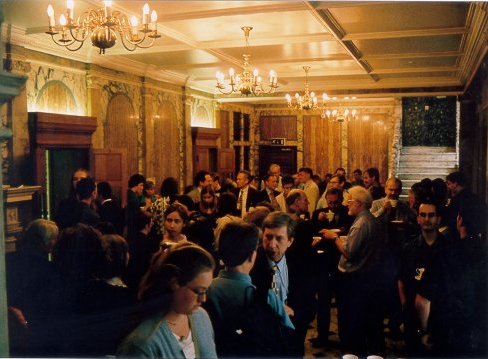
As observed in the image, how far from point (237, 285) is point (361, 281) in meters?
2.29

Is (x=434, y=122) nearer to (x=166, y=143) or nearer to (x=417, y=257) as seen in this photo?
Result: (x=166, y=143)

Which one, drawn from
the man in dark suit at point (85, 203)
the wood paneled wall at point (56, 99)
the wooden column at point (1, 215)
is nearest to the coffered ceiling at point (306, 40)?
the wood paneled wall at point (56, 99)

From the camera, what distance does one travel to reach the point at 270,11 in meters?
5.35

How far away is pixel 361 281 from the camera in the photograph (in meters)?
4.41

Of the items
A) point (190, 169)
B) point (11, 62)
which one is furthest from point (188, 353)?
point (190, 169)

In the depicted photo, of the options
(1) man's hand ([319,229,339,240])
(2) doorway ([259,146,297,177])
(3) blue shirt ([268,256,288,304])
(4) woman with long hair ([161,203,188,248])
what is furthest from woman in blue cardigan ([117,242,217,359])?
(2) doorway ([259,146,297,177])

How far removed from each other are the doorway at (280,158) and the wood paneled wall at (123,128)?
7897mm

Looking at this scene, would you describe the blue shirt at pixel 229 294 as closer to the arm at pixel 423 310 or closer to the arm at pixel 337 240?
the arm at pixel 423 310

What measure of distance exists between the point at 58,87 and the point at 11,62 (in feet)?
3.57

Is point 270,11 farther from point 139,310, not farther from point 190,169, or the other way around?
point 190,169

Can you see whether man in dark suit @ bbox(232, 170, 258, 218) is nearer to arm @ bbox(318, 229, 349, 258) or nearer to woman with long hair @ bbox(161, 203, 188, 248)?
arm @ bbox(318, 229, 349, 258)

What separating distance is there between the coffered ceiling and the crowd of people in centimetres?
206

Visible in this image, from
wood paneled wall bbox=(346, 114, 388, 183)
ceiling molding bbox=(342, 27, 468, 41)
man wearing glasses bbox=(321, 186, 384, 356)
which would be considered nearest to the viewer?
man wearing glasses bbox=(321, 186, 384, 356)

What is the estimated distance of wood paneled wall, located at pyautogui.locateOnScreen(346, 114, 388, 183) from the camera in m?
16.1
